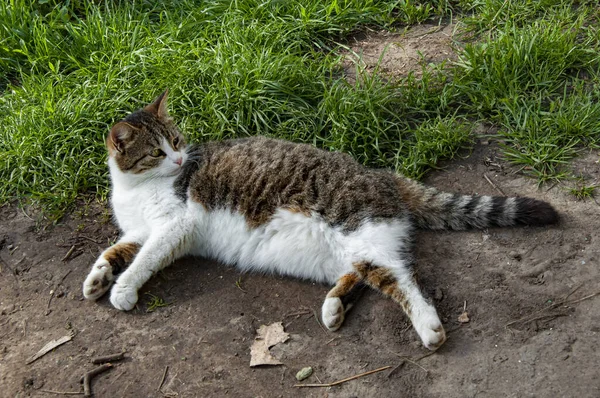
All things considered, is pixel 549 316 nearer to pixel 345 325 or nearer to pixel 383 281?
pixel 383 281

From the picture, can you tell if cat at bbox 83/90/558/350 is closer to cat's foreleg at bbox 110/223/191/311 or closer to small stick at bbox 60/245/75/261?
cat's foreleg at bbox 110/223/191/311

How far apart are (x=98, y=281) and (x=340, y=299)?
150cm

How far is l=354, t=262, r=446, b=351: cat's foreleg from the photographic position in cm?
330

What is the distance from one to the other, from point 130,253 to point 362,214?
1535mm

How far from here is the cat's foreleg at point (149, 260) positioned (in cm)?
379

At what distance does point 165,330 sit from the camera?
368 centimetres

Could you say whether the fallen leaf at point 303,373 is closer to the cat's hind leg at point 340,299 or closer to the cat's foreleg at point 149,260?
the cat's hind leg at point 340,299

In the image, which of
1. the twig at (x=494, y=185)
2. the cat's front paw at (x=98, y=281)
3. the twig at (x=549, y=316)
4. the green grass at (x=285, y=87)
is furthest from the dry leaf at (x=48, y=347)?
the twig at (x=494, y=185)

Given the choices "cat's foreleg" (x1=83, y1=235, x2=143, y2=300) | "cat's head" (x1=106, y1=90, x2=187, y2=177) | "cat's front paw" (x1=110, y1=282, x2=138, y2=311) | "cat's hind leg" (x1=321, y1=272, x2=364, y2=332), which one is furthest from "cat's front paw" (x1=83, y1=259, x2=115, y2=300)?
"cat's hind leg" (x1=321, y1=272, x2=364, y2=332)

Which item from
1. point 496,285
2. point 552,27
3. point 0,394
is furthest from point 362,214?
point 552,27

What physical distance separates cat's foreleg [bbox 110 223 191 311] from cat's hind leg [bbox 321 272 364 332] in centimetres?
102

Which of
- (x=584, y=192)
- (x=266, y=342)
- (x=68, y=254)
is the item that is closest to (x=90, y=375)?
(x=266, y=342)

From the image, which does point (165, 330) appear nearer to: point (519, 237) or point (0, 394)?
point (0, 394)

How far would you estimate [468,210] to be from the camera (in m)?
3.96
